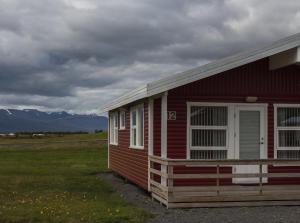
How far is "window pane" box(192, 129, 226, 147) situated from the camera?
1511 centimetres

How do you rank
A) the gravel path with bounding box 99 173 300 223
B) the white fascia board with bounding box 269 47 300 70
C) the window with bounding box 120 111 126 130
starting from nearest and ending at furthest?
the gravel path with bounding box 99 173 300 223 < the white fascia board with bounding box 269 47 300 70 < the window with bounding box 120 111 126 130

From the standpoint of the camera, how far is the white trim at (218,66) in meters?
13.8

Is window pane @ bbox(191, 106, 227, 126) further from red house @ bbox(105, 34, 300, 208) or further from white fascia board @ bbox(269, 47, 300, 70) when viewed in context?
white fascia board @ bbox(269, 47, 300, 70)

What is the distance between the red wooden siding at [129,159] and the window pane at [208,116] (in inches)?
53.5

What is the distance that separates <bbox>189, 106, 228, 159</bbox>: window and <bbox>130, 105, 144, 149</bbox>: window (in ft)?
5.89

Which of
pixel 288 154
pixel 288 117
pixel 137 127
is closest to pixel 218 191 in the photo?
pixel 288 154

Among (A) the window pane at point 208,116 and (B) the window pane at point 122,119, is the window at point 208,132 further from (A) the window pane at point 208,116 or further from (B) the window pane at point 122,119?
(B) the window pane at point 122,119

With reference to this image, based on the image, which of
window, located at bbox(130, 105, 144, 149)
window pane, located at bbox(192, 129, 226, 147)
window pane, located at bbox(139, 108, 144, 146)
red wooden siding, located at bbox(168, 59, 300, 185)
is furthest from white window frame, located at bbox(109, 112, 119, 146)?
red wooden siding, located at bbox(168, 59, 300, 185)

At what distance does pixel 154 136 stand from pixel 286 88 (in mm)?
3501

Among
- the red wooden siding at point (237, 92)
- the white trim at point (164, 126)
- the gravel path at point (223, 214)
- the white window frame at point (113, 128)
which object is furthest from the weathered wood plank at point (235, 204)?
the white window frame at point (113, 128)

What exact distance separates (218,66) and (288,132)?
2.86m

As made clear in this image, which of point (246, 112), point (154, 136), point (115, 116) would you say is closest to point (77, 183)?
point (115, 116)

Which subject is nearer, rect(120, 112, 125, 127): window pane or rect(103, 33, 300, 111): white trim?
rect(103, 33, 300, 111): white trim

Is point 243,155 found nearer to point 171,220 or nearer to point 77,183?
point 171,220
